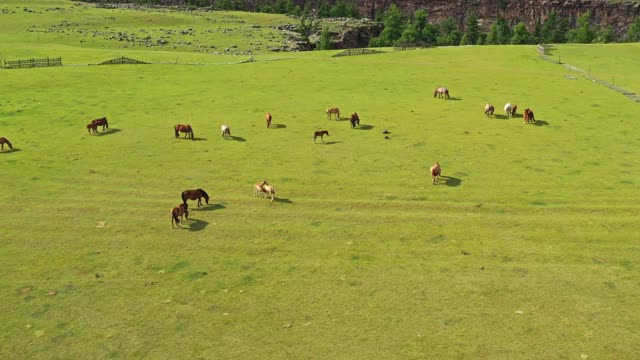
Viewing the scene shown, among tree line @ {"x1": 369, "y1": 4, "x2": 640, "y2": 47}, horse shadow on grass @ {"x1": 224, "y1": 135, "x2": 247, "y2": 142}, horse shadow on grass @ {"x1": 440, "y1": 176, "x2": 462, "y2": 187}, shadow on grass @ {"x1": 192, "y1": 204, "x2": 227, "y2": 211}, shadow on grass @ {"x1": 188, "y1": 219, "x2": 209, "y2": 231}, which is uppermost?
tree line @ {"x1": 369, "y1": 4, "x2": 640, "y2": 47}

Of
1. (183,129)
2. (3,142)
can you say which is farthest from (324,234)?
(3,142)

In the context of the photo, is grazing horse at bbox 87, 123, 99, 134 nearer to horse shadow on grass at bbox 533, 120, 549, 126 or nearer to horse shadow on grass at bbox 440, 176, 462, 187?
horse shadow on grass at bbox 440, 176, 462, 187

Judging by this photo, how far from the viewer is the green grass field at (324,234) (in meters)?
14.0

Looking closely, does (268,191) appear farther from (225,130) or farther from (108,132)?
(108,132)

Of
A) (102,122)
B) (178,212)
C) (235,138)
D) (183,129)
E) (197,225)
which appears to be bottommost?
(197,225)

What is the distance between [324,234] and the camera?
781 inches

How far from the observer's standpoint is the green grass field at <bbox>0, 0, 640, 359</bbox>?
1403 cm

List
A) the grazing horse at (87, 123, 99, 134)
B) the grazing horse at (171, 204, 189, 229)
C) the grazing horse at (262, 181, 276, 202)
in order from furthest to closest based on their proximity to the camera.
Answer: the grazing horse at (87, 123, 99, 134), the grazing horse at (262, 181, 276, 202), the grazing horse at (171, 204, 189, 229)

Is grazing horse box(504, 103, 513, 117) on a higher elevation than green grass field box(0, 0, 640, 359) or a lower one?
higher

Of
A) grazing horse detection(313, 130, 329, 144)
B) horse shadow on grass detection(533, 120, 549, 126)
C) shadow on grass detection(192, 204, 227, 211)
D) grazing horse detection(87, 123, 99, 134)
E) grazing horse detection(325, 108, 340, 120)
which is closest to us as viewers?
shadow on grass detection(192, 204, 227, 211)

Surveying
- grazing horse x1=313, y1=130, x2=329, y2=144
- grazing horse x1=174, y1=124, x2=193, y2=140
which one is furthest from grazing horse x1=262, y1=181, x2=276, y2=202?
grazing horse x1=174, y1=124, x2=193, y2=140

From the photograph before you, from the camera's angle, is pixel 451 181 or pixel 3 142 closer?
pixel 451 181

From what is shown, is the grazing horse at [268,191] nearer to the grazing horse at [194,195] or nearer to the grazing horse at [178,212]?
the grazing horse at [194,195]

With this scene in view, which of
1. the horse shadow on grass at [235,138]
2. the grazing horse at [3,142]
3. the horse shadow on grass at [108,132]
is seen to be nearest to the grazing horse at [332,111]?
the horse shadow on grass at [235,138]
